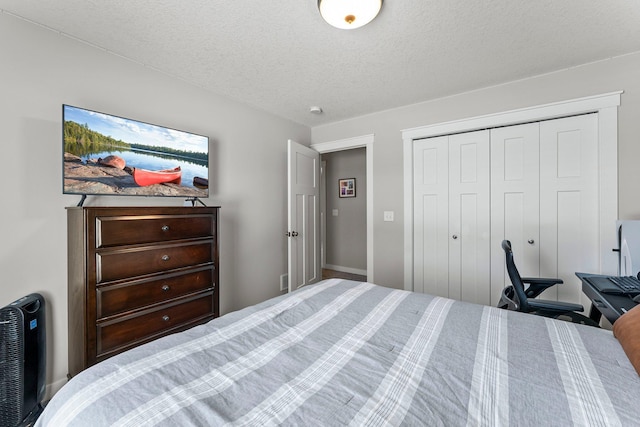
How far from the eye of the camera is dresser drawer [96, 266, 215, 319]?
1606mm

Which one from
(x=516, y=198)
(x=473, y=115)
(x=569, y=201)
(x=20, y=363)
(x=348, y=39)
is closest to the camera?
(x=20, y=363)

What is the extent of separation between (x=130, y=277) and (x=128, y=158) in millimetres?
911

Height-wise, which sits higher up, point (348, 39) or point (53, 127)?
point (348, 39)

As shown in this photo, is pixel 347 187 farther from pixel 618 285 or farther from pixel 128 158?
pixel 618 285

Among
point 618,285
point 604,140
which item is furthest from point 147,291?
point 604,140

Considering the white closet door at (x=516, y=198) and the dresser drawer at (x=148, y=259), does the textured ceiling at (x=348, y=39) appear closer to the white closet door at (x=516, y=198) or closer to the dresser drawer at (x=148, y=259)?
the white closet door at (x=516, y=198)

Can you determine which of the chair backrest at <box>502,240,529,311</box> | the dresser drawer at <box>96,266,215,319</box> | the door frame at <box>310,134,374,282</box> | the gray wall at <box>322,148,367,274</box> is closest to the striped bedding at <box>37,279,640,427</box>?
the chair backrest at <box>502,240,529,311</box>

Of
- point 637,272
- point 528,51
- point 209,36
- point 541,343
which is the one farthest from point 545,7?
point 209,36

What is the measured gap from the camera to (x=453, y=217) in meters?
2.83

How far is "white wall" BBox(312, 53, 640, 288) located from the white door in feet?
2.01

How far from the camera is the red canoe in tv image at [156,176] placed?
205 cm

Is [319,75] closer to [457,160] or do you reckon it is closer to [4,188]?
[457,160]

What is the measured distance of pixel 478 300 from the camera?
2.70 meters

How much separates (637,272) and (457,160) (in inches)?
62.2
